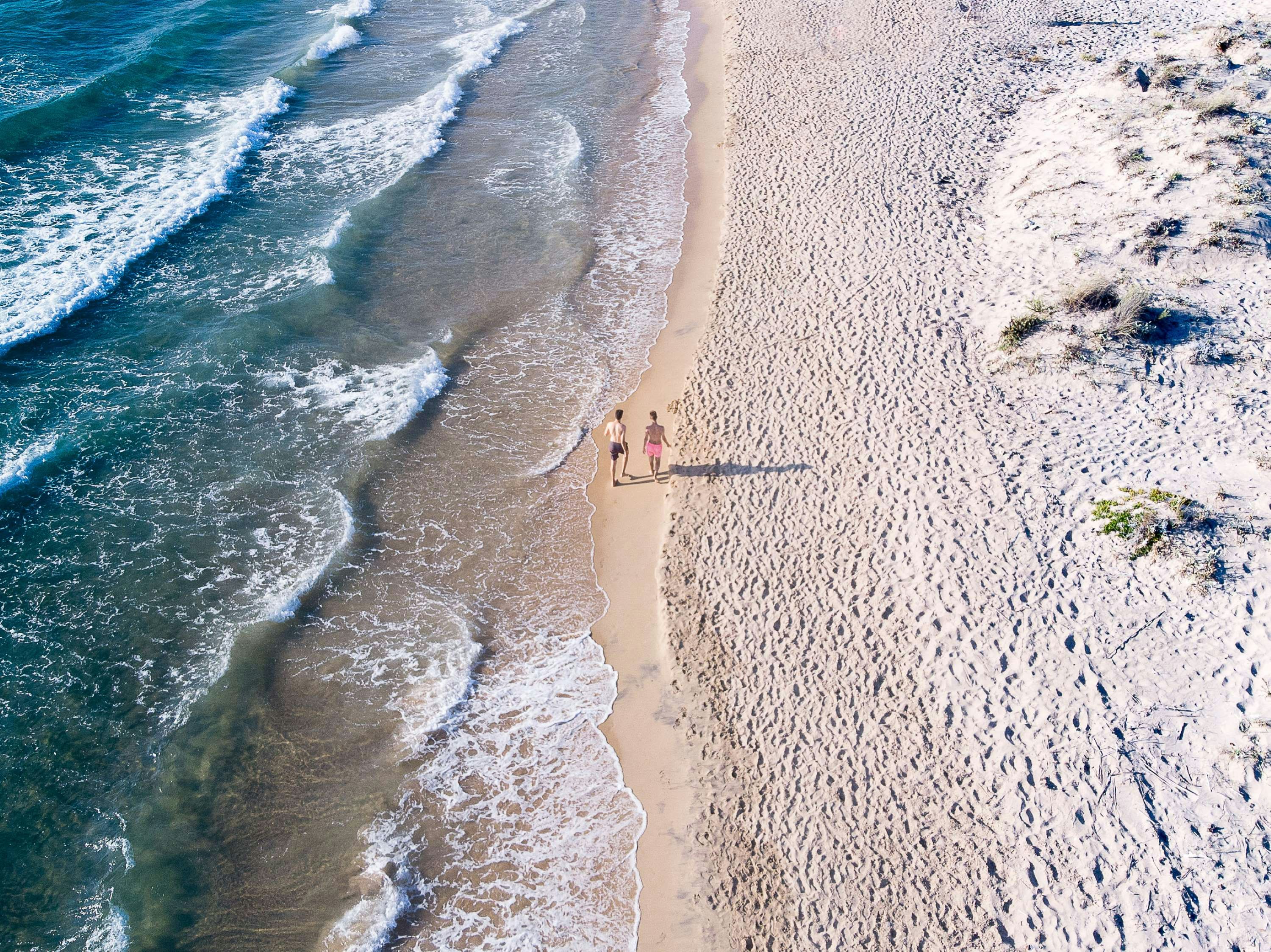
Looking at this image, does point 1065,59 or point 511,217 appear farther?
point 1065,59

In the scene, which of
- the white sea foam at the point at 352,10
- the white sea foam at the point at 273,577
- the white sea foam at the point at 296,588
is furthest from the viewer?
the white sea foam at the point at 352,10

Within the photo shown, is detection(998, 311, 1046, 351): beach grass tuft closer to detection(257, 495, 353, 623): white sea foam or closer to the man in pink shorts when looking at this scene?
the man in pink shorts

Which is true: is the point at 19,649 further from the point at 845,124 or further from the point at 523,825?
the point at 845,124

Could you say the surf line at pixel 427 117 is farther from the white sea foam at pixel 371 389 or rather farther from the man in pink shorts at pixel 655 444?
the man in pink shorts at pixel 655 444

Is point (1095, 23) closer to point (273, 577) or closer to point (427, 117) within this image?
point (427, 117)

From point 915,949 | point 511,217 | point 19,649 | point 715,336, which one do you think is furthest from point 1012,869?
point 511,217

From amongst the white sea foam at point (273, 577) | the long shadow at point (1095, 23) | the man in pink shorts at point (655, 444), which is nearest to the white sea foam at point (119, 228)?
the white sea foam at point (273, 577)
